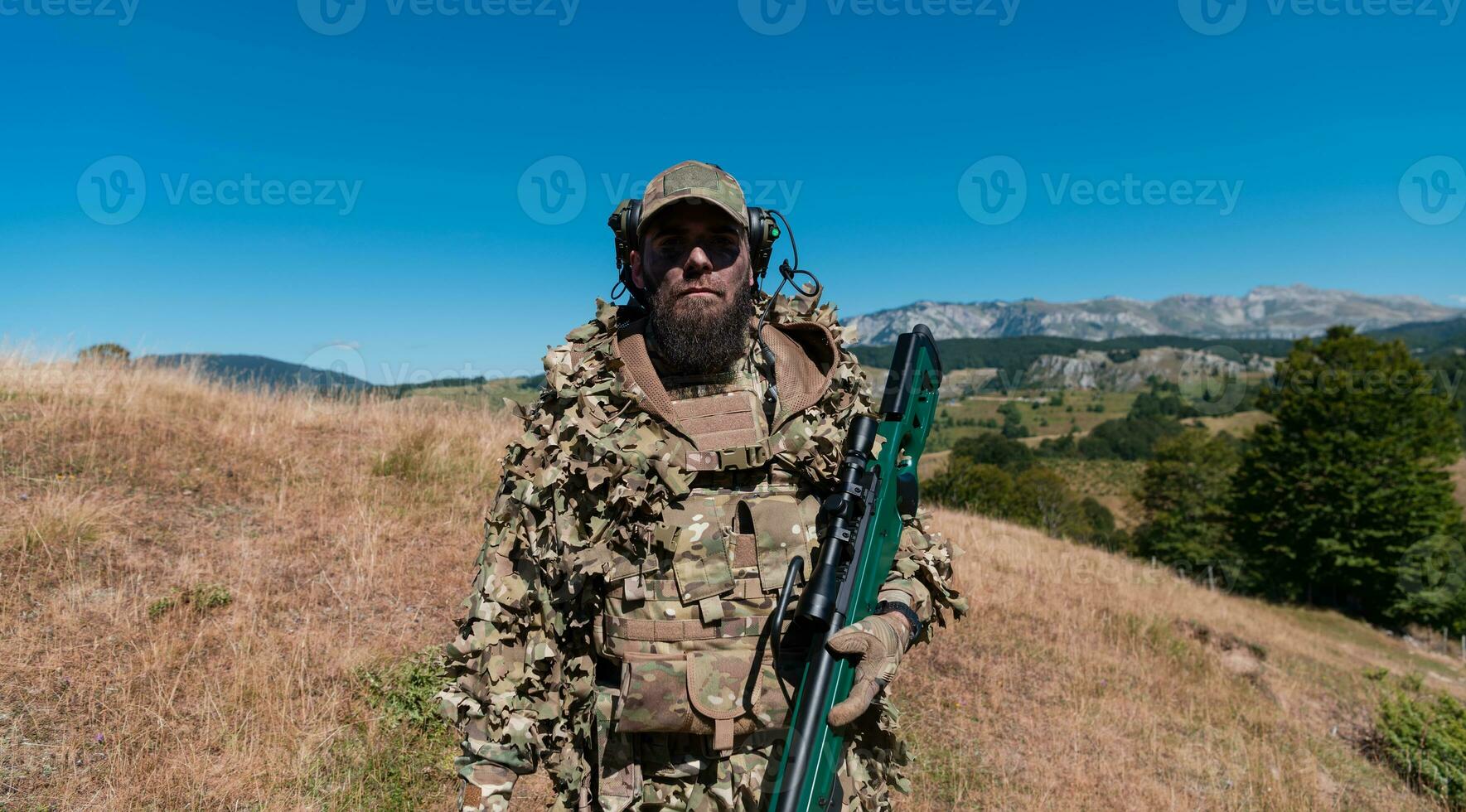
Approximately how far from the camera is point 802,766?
2250mm

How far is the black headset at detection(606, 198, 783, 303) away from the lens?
314cm

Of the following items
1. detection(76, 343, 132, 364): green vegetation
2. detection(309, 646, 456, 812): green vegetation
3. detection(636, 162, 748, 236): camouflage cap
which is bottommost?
detection(309, 646, 456, 812): green vegetation

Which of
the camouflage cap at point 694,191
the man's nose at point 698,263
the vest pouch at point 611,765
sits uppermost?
the camouflage cap at point 694,191

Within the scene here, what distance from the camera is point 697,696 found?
2.60m

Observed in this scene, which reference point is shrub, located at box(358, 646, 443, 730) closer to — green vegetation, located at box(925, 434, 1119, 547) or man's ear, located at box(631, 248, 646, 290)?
man's ear, located at box(631, 248, 646, 290)

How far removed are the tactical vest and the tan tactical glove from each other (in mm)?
446

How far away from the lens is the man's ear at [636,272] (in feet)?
10.7

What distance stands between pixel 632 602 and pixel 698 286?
1.35 meters

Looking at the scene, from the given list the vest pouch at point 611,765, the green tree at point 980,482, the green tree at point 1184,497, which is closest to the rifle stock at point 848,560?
the vest pouch at point 611,765

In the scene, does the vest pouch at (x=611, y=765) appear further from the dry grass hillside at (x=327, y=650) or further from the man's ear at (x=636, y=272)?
the dry grass hillside at (x=327, y=650)

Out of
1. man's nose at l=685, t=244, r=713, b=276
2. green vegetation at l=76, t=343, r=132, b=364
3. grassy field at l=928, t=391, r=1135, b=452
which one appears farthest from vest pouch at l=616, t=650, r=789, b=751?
grassy field at l=928, t=391, r=1135, b=452

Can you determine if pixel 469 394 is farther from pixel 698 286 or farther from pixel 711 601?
pixel 711 601

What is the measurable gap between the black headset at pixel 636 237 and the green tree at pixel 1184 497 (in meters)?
63.4

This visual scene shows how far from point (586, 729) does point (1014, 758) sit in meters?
4.94
